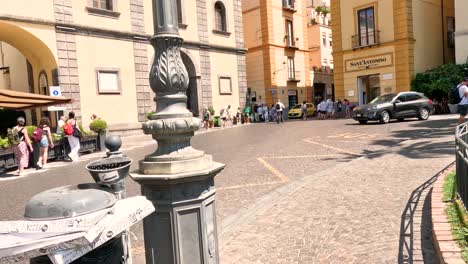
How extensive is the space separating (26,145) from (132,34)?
12.6m

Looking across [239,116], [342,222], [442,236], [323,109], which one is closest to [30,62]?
[239,116]

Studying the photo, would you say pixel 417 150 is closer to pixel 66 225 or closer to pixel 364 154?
pixel 364 154

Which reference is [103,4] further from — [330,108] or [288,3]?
[288,3]

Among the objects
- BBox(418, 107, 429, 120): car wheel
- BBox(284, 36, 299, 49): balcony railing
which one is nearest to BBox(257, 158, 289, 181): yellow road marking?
BBox(418, 107, 429, 120): car wheel

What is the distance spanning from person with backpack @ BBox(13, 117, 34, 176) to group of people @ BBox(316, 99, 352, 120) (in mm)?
20755

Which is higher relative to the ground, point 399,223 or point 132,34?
point 132,34

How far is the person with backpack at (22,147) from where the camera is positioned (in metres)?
11.4

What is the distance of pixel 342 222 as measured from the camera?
16.2 ft

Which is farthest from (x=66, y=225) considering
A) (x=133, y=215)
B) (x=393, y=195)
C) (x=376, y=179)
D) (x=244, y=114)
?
(x=244, y=114)

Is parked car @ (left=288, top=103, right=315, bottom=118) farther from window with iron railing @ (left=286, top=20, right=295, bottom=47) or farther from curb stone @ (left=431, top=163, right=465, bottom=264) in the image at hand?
curb stone @ (left=431, top=163, right=465, bottom=264)

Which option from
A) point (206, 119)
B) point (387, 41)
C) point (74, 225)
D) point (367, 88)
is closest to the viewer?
point (74, 225)

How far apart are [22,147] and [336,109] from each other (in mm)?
21834

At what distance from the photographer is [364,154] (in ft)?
33.5

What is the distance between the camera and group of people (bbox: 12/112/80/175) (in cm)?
1145
